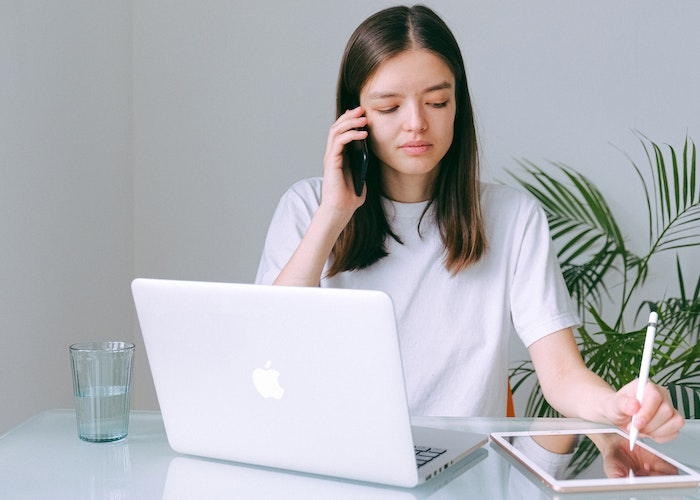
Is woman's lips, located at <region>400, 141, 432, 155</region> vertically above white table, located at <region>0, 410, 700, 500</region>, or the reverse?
woman's lips, located at <region>400, 141, 432, 155</region>

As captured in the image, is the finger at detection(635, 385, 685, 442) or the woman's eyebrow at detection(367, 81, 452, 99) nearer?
the finger at detection(635, 385, 685, 442)

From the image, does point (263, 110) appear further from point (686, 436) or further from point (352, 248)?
point (686, 436)

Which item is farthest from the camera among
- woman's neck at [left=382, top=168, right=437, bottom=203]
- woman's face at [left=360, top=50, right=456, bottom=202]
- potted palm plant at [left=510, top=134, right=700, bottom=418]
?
potted palm plant at [left=510, top=134, right=700, bottom=418]

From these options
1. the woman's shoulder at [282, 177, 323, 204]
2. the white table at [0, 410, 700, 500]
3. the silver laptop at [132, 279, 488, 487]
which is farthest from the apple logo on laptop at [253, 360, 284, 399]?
the woman's shoulder at [282, 177, 323, 204]

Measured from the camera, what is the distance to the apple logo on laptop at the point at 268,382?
103 cm

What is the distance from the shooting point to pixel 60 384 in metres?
2.55

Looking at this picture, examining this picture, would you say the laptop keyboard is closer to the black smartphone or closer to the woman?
the woman

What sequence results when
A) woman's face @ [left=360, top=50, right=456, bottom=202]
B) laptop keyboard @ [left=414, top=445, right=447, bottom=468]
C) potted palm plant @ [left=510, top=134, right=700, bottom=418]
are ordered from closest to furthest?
laptop keyboard @ [left=414, top=445, right=447, bottom=468], woman's face @ [left=360, top=50, right=456, bottom=202], potted palm plant @ [left=510, top=134, right=700, bottom=418]

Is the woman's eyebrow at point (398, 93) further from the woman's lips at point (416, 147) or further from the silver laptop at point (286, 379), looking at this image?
the silver laptop at point (286, 379)

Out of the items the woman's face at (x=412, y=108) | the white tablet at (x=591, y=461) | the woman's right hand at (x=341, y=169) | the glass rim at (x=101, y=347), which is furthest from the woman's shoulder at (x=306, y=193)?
the white tablet at (x=591, y=461)

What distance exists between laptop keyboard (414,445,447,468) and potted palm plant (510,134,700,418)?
59.4 inches

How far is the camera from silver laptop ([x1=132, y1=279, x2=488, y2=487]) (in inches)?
38.2

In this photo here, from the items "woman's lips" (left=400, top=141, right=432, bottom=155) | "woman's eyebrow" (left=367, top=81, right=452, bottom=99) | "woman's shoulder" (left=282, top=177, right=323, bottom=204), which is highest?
"woman's eyebrow" (left=367, top=81, right=452, bottom=99)

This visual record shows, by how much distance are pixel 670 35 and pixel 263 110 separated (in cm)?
143
